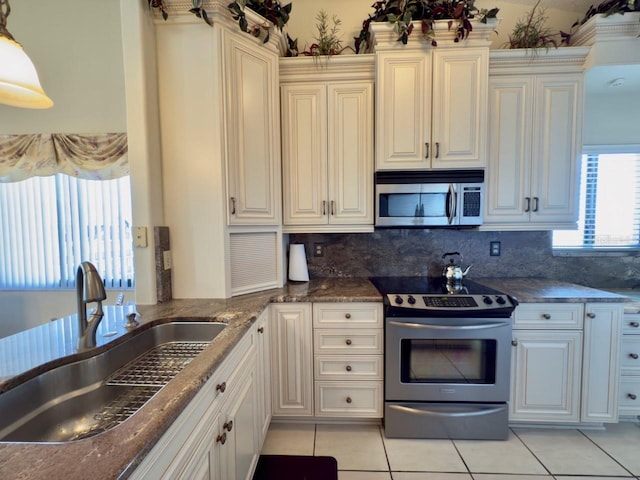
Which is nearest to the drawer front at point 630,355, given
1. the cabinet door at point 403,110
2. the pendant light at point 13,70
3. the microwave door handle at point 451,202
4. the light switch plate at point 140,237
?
the microwave door handle at point 451,202

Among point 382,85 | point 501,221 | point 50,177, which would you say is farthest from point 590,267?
point 50,177

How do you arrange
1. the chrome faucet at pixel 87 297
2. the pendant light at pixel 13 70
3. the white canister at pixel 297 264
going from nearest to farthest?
the chrome faucet at pixel 87 297 → the pendant light at pixel 13 70 → the white canister at pixel 297 264

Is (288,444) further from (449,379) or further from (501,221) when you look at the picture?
(501,221)

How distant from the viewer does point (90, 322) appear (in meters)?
1.21

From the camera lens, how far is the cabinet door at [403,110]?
2.02 metres

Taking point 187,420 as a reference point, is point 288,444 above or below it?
below

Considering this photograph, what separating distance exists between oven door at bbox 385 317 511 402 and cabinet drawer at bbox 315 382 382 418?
4.0 inches

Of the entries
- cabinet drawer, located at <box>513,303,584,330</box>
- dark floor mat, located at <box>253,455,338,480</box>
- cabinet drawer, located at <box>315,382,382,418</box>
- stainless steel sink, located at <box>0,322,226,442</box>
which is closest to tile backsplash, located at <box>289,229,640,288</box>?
cabinet drawer, located at <box>513,303,584,330</box>

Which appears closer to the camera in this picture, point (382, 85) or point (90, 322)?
point (90, 322)

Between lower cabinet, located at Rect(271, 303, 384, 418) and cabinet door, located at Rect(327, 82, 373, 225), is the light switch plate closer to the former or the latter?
lower cabinet, located at Rect(271, 303, 384, 418)

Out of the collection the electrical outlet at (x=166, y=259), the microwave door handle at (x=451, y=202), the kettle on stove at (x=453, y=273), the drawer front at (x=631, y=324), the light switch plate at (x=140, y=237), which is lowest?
the drawer front at (x=631, y=324)

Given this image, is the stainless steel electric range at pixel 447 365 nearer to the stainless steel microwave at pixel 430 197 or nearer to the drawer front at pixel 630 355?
the stainless steel microwave at pixel 430 197

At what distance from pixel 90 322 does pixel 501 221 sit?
2.54 meters

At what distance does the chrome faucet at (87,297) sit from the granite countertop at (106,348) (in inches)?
1.5
